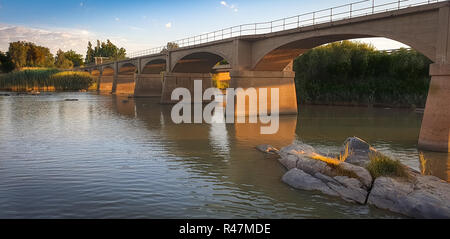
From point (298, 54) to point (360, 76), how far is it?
2169cm

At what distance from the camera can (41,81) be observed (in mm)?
96812

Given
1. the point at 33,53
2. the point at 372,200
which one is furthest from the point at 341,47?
the point at 33,53

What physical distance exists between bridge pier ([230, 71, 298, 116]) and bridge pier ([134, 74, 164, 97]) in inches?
1549

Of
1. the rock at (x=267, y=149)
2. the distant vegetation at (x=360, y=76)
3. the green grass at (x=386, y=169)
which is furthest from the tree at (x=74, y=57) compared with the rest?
the green grass at (x=386, y=169)

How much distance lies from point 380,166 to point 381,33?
14.8 m

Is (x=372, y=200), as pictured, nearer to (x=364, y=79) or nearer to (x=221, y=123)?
(x=221, y=123)

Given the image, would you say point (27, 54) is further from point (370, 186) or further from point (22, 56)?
point (370, 186)

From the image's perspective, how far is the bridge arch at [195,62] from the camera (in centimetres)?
5042

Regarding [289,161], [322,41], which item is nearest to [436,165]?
[289,161]

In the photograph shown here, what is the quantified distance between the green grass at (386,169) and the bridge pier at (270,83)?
78.3 feet

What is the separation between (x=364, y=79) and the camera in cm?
Answer: 5422

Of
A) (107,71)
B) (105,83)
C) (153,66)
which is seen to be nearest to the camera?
(153,66)

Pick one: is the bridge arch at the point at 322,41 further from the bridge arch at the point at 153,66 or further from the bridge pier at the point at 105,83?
the bridge pier at the point at 105,83
